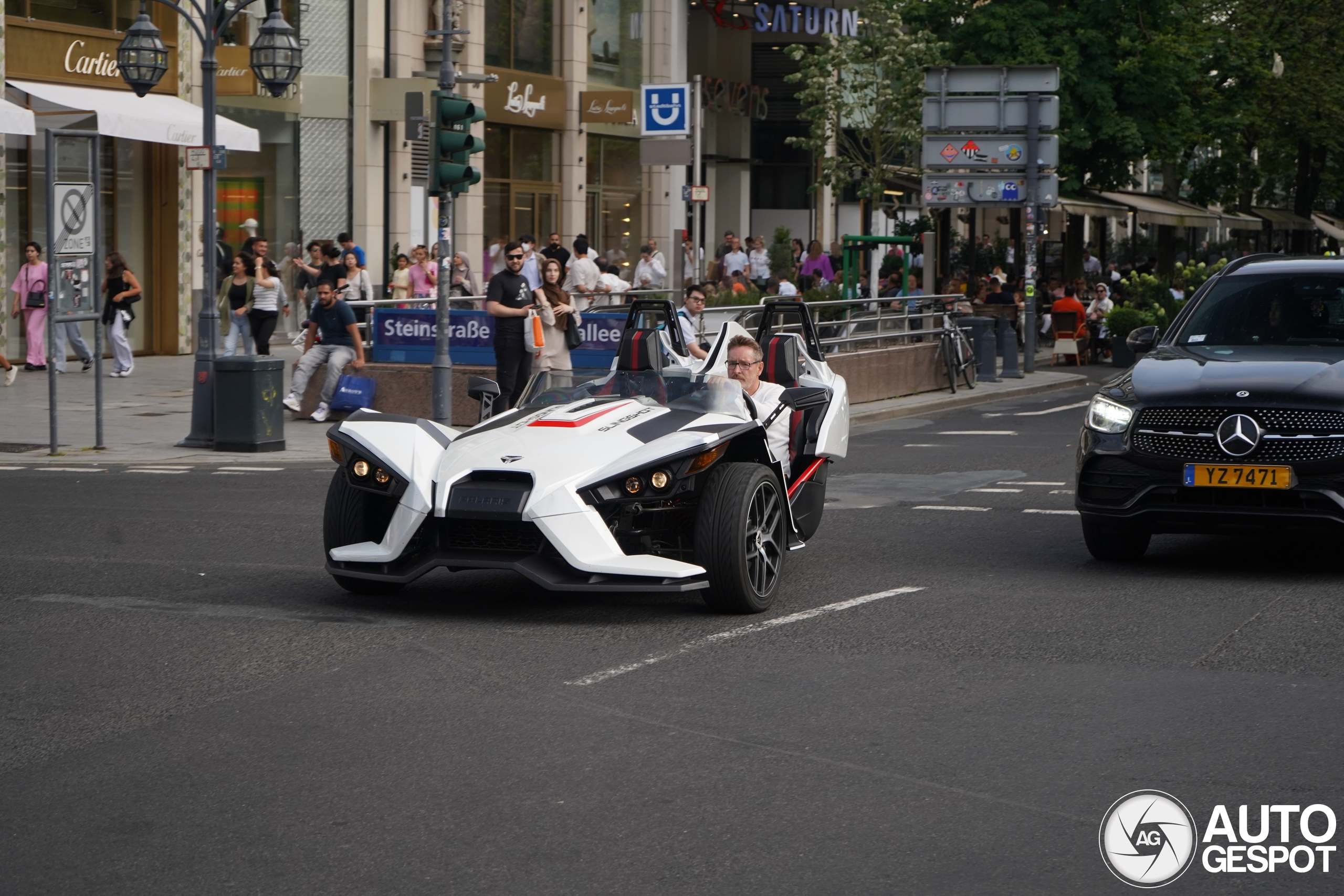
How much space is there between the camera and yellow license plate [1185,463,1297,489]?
898 cm

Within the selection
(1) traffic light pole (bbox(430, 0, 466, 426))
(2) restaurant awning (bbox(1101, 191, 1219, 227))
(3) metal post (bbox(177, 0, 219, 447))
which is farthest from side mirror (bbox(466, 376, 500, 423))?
(2) restaurant awning (bbox(1101, 191, 1219, 227))

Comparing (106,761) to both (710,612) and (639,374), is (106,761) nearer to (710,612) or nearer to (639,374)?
(710,612)

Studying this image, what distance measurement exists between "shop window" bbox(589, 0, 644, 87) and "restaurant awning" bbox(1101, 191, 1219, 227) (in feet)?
36.2

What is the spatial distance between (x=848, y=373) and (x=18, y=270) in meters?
11.7

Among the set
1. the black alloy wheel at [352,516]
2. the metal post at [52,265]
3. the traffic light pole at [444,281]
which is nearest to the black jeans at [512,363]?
the traffic light pole at [444,281]

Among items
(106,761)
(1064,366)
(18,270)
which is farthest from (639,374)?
(1064,366)

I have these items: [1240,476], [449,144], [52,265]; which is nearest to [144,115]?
[52,265]

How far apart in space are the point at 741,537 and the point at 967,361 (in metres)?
17.4

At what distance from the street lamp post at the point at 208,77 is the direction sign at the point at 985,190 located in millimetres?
10932

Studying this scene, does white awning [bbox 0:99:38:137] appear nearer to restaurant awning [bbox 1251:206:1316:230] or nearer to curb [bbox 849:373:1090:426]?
curb [bbox 849:373:1090:426]

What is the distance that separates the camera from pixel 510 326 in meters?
18.1

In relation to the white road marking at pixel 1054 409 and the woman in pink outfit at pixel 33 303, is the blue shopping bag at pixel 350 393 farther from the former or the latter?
the white road marking at pixel 1054 409

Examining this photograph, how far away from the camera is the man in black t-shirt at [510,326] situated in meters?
18.0

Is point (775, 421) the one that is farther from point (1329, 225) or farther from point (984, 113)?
point (1329, 225)
